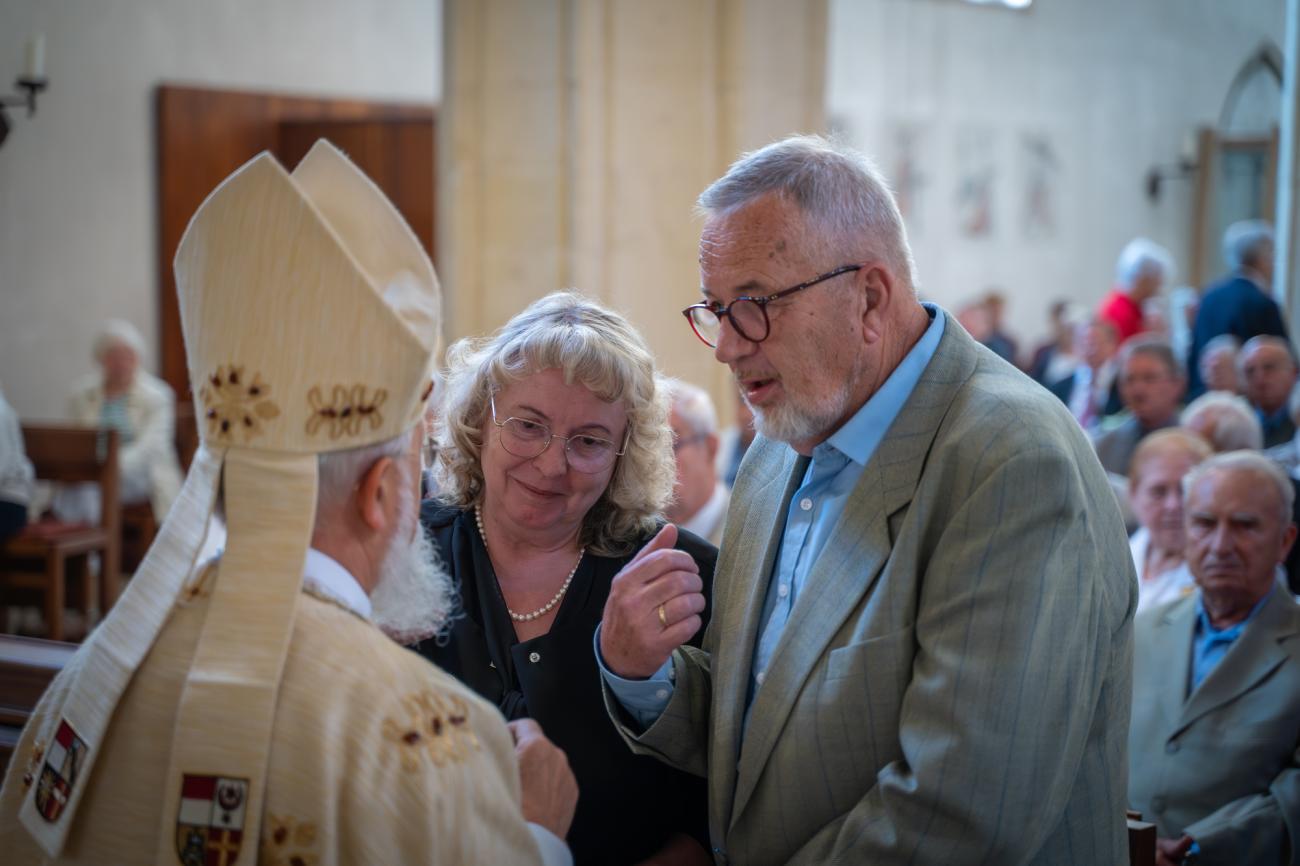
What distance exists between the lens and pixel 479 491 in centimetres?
257

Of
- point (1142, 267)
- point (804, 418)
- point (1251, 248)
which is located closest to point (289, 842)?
point (804, 418)

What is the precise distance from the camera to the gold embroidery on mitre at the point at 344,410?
4.96ft

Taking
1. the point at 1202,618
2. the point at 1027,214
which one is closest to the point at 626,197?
the point at 1202,618

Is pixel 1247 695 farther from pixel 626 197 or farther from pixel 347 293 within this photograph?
pixel 626 197

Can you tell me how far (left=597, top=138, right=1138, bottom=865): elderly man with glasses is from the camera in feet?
5.56

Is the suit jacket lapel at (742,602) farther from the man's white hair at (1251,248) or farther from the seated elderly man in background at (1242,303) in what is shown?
the man's white hair at (1251,248)

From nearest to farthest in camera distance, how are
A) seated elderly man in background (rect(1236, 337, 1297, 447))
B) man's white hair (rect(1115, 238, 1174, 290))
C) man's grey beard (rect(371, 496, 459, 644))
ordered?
man's grey beard (rect(371, 496, 459, 644))
seated elderly man in background (rect(1236, 337, 1297, 447))
man's white hair (rect(1115, 238, 1174, 290))

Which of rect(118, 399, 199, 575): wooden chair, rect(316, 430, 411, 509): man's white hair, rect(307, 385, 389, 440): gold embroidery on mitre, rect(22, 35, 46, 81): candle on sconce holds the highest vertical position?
rect(22, 35, 46, 81): candle on sconce

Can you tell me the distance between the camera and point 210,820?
1.43m

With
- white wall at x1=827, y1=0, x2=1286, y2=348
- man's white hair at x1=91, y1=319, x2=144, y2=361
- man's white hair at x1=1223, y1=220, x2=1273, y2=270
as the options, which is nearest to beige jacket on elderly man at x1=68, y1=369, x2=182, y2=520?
man's white hair at x1=91, y1=319, x2=144, y2=361

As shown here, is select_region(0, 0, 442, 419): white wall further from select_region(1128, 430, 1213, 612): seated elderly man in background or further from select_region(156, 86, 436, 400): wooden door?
select_region(1128, 430, 1213, 612): seated elderly man in background

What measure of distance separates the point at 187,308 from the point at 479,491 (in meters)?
1.03

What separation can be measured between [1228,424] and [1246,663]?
214 centimetres

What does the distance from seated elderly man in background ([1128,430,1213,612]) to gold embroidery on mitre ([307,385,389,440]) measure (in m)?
3.16
